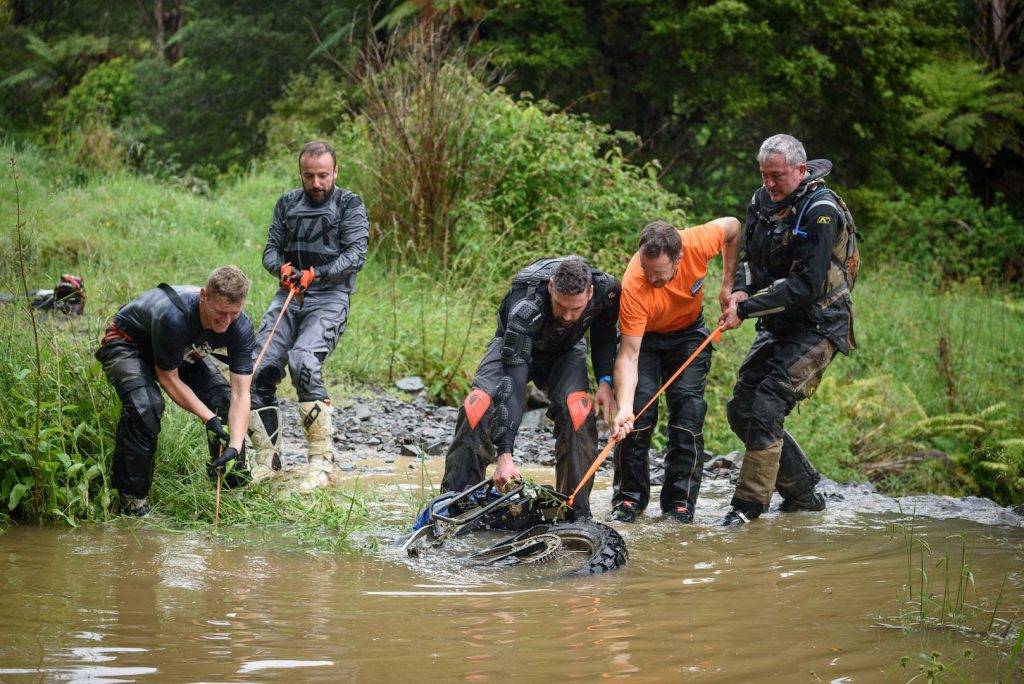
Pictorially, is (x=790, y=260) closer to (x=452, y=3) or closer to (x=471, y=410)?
(x=471, y=410)

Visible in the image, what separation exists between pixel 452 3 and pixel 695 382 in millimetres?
8498

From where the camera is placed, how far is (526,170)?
424 inches

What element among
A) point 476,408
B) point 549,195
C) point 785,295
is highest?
point 549,195

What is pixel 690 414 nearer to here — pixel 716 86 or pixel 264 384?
pixel 264 384

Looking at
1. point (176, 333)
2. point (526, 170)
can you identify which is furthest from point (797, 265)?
point (526, 170)

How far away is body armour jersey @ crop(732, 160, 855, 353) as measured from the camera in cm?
582

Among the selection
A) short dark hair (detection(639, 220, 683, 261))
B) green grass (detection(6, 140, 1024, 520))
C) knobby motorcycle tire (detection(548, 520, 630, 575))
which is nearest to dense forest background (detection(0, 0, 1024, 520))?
green grass (detection(6, 140, 1024, 520))

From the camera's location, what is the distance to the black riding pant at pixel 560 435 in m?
5.47

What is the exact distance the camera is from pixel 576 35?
588 inches

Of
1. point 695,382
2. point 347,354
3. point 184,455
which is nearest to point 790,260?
point 695,382

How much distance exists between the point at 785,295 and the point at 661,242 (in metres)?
0.87

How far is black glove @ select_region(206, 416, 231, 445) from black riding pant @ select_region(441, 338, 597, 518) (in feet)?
4.02

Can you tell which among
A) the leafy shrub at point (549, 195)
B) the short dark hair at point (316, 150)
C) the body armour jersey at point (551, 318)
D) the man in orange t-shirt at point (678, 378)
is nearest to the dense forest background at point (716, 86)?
the leafy shrub at point (549, 195)

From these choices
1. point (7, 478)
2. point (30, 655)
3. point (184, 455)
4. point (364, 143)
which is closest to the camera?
point (30, 655)
